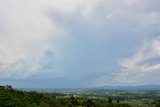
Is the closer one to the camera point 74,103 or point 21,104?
point 21,104

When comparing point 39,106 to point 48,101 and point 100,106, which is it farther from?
point 100,106

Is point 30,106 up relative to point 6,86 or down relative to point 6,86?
down

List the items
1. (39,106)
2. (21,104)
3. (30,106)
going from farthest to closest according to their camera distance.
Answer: (39,106), (30,106), (21,104)

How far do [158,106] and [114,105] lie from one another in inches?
646

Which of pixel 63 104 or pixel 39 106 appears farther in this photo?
pixel 63 104

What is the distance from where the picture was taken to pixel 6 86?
109062 millimetres

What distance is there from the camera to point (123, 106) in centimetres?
14825

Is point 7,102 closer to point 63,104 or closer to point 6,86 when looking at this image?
point 6,86

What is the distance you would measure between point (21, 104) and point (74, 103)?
46460 millimetres

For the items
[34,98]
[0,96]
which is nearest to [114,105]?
[34,98]

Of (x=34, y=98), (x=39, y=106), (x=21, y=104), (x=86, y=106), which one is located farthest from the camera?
(x=86, y=106)

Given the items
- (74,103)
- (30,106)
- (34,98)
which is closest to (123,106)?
(74,103)

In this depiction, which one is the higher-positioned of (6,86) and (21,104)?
(6,86)

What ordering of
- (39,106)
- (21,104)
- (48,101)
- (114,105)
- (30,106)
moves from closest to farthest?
(21,104), (30,106), (39,106), (48,101), (114,105)
